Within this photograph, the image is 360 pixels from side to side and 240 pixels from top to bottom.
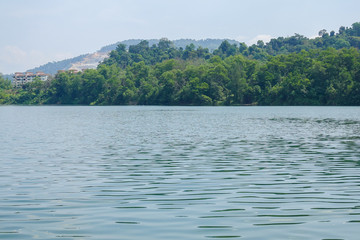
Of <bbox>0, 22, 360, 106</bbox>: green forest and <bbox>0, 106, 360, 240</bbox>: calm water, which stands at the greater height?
<bbox>0, 22, 360, 106</bbox>: green forest

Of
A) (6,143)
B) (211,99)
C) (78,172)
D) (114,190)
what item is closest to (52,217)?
(114,190)

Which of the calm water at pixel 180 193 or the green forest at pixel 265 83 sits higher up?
the green forest at pixel 265 83

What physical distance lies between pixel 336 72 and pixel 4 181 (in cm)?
14353

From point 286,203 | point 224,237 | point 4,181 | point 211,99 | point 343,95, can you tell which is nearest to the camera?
point 224,237

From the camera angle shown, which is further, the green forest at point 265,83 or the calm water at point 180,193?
the green forest at point 265,83

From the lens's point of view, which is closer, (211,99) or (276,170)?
(276,170)

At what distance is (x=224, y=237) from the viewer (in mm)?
10969

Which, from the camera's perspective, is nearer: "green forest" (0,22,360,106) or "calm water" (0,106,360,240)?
"calm water" (0,106,360,240)

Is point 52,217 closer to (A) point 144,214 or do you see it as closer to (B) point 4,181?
(A) point 144,214

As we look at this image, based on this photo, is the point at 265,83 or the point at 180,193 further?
the point at 265,83

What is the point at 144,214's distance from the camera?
43.2 feet

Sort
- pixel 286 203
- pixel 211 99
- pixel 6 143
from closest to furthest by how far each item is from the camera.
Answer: pixel 286 203 → pixel 6 143 → pixel 211 99

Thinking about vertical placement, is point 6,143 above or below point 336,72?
below

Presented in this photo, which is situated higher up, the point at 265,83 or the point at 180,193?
the point at 265,83
